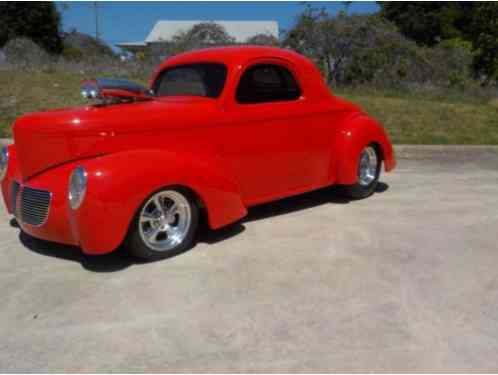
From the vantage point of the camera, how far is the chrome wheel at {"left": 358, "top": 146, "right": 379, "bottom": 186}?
5840 millimetres

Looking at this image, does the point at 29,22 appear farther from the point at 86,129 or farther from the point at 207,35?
the point at 86,129

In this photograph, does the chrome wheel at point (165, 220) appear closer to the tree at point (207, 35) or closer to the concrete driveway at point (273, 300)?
the concrete driveway at point (273, 300)

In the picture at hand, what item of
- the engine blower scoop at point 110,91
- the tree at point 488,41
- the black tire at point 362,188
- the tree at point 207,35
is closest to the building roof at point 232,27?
the tree at point 488,41

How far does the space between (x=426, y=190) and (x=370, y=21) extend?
11.2m

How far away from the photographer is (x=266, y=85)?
482cm

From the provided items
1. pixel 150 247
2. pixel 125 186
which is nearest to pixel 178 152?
pixel 125 186

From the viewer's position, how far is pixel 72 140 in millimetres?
3775

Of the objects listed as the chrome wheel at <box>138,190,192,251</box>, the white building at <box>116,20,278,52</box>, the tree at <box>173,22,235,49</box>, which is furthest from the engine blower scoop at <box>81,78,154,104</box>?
the white building at <box>116,20,278,52</box>

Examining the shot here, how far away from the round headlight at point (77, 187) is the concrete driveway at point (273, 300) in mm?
556

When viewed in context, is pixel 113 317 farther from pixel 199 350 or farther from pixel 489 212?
pixel 489 212

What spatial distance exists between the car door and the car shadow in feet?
1.11

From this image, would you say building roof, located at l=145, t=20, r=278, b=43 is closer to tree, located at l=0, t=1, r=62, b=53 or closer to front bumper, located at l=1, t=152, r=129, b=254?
tree, located at l=0, t=1, r=62, b=53

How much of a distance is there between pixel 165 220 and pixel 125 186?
1.80 feet

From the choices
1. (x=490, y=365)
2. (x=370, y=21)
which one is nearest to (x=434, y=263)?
(x=490, y=365)
